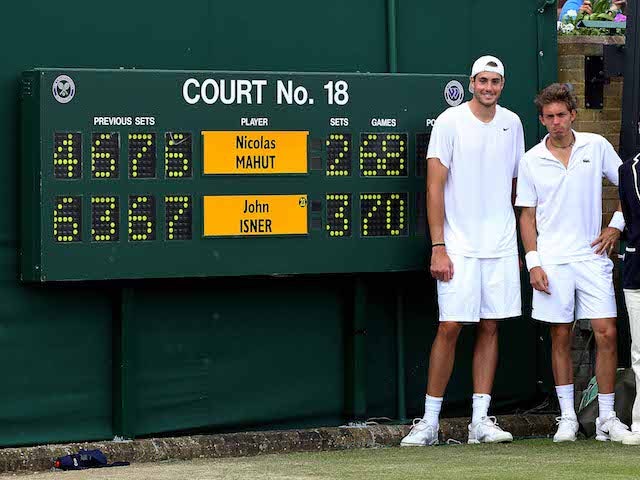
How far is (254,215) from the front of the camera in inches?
385

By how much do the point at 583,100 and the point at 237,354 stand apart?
2.87m

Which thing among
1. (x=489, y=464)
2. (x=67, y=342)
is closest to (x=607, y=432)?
(x=489, y=464)

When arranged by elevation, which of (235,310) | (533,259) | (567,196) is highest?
(567,196)

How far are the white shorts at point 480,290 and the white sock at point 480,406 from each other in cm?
47

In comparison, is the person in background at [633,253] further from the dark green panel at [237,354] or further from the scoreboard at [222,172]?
the dark green panel at [237,354]

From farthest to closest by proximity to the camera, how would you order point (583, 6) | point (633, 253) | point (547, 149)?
point (583, 6) < point (547, 149) < point (633, 253)

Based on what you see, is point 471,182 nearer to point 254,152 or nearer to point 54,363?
point 254,152

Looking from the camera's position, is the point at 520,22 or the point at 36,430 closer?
the point at 36,430

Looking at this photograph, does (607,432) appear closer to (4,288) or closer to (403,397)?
(403,397)

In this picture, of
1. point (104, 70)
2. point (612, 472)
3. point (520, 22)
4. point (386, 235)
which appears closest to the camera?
point (612, 472)

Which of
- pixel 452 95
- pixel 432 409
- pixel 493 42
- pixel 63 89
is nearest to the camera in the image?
pixel 63 89

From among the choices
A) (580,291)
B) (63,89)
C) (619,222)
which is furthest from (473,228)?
(63,89)

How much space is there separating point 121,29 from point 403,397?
292 centimetres

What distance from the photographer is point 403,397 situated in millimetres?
10703
